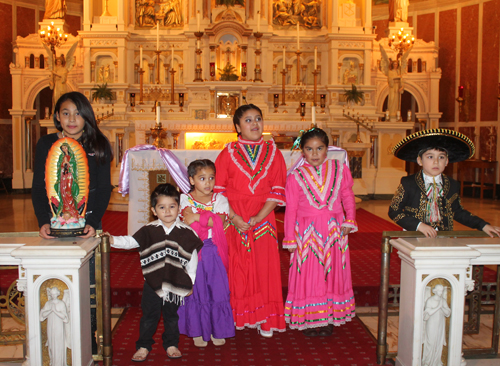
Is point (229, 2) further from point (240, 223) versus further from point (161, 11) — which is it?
point (240, 223)

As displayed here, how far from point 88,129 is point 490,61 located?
1130 cm

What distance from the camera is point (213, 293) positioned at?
3.07 metres

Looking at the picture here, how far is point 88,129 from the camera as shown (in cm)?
273

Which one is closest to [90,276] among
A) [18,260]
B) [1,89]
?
[18,260]

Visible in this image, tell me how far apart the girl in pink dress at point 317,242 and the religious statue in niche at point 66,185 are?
1.33 m

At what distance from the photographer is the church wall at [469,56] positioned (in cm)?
1184

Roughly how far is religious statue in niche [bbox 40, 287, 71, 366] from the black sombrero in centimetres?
213

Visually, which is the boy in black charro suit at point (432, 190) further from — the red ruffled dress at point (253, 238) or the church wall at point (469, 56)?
the church wall at point (469, 56)

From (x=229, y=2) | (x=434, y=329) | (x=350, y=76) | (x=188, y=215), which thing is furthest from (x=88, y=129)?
(x=350, y=76)

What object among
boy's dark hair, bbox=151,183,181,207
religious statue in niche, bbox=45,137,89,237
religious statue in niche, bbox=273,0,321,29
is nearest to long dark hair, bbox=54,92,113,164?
religious statue in niche, bbox=45,137,89,237

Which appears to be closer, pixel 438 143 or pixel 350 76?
pixel 438 143

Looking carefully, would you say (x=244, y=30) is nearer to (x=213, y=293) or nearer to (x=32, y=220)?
(x=32, y=220)

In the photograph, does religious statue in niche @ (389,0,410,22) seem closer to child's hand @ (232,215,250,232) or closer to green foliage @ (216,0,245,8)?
green foliage @ (216,0,245,8)

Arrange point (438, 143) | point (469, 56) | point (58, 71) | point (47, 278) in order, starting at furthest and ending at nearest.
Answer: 1. point (469, 56)
2. point (58, 71)
3. point (438, 143)
4. point (47, 278)
